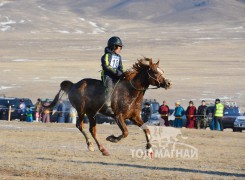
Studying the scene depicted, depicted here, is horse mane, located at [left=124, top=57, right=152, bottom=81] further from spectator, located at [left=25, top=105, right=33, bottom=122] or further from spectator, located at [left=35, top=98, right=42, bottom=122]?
spectator, located at [left=25, top=105, right=33, bottom=122]

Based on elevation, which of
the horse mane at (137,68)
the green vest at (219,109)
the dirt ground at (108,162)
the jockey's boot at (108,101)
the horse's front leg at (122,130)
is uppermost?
the horse mane at (137,68)

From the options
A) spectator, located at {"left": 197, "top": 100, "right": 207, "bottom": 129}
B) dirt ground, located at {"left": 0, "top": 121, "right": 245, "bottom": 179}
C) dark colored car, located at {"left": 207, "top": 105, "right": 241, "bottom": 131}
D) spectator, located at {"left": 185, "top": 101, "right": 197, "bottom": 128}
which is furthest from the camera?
dark colored car, located at {"left": 207, "top": 105, "right": 241, "bottom": 131}

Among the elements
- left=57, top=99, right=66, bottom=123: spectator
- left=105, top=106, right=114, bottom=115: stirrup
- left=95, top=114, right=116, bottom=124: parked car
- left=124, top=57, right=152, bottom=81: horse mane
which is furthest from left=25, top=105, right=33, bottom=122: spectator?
left=105, top=106, right=114, bottom=115: stirrup

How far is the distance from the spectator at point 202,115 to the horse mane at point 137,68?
17.2 metres

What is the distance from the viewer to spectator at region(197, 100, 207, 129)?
112ft

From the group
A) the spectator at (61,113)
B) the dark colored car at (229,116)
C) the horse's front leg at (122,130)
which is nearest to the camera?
the horse's front leg at (122,130)

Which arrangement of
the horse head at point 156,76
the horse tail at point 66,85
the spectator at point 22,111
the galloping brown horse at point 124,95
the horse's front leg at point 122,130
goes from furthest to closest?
1. the spectator at point 22,111
2. the horse tail at point 66,85
3. the horse head at point 156,76
4. the galloping brown horse at point 124,95
5. the horse's front leg at point 122,130

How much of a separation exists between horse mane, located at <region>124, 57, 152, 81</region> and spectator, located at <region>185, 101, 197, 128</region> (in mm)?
16870

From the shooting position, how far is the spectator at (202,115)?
34.1 m

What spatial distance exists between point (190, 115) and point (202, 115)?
618 mm

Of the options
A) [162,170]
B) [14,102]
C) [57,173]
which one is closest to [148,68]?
[162,170]

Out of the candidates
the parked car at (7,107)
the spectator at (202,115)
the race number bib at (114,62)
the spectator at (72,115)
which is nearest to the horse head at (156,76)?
the race number bib at (114,62)

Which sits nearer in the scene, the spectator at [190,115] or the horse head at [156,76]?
the horse head at [156,76]

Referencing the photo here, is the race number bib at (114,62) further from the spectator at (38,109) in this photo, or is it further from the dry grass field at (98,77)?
the spectator at (38,109)
